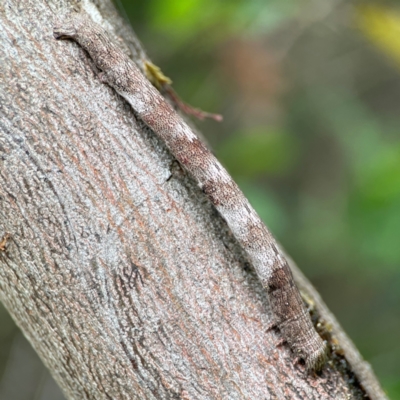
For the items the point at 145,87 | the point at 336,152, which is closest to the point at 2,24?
the point at 145,87

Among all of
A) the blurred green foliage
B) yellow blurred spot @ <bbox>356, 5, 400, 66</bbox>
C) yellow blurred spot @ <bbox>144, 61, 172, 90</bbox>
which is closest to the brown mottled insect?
yellow blurred spot @ <bbox>144, 61, 172, 90</bbox>

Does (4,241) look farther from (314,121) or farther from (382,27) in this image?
(314,121)

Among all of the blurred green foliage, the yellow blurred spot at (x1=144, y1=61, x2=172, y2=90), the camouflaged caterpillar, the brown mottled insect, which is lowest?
the brown mottled insect

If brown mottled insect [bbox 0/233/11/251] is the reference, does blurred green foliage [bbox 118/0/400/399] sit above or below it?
above

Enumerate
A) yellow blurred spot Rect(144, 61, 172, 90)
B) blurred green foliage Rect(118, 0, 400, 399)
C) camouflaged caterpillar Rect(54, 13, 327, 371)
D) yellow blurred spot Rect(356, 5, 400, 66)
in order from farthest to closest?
1. yellow blurred spot Rect(356, 5, 400, 66)
2. blurred green foliage Rect(118, 0, 400, 399)
3. yellow blurred spot Rect(144, 61, 172, 90)
4. camouflaged caterpillar Rect(54, 13, 327, 371)

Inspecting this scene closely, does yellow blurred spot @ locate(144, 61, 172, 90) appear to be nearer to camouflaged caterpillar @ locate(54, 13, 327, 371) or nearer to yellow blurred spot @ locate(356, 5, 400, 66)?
camouflaged caterpillar @ locate(54, 13, 327, 371)

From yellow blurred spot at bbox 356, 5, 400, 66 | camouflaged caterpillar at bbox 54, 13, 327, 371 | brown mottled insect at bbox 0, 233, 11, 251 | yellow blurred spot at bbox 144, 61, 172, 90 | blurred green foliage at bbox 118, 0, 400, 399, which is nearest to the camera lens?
brown mottled insect at bbox 0, 233, 11, 251

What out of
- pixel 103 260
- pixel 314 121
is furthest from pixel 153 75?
pixel 314 121

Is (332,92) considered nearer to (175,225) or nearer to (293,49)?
(293,49)

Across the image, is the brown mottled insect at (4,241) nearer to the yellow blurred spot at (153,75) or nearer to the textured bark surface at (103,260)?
the textured bark surface at (103,260)
